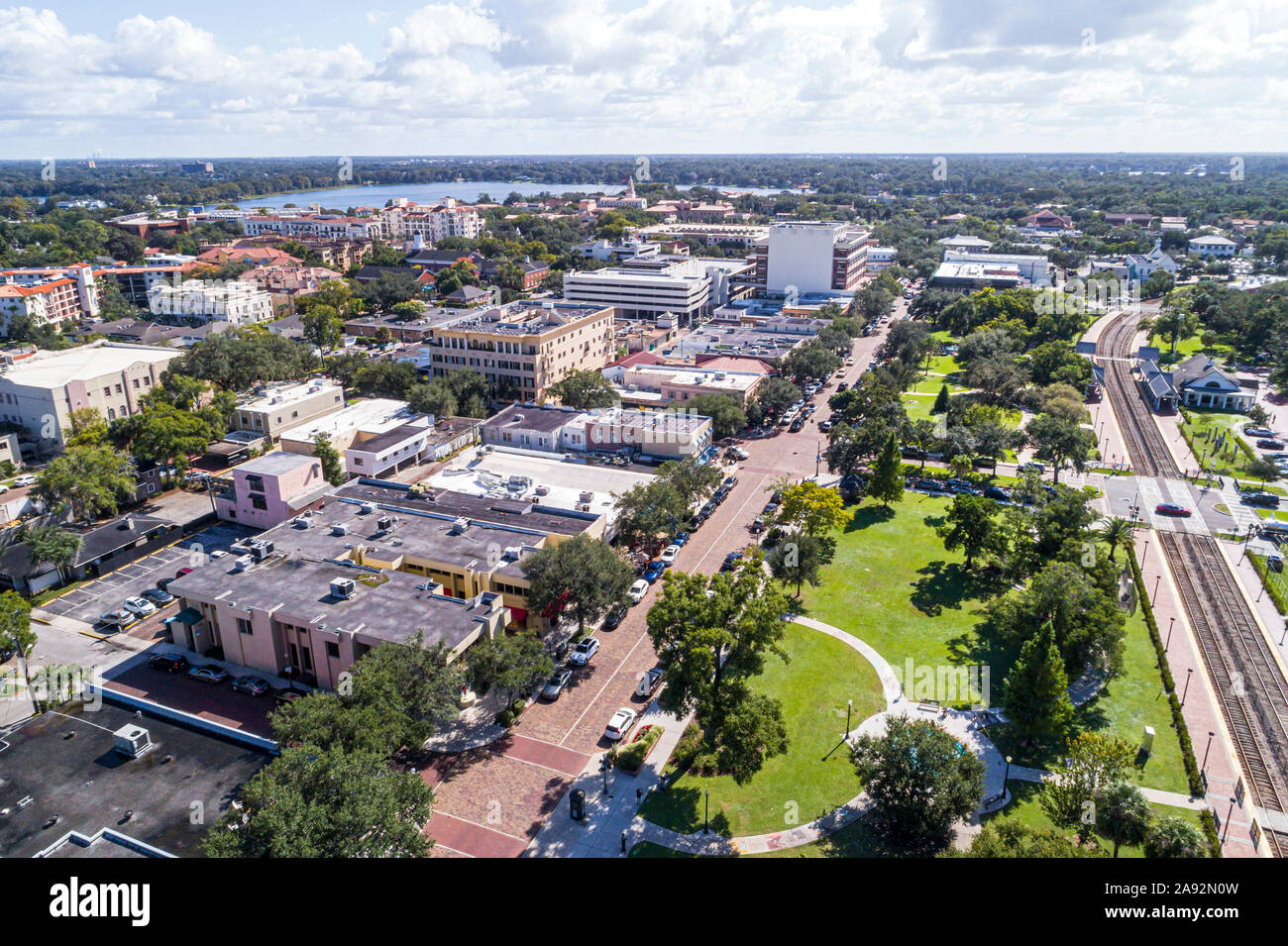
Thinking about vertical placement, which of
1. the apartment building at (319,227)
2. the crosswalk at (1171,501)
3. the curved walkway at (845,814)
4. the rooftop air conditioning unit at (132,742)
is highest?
the apartment building at (319,227)

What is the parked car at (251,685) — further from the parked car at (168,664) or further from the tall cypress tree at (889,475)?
the tall cypress tree at (889,475)

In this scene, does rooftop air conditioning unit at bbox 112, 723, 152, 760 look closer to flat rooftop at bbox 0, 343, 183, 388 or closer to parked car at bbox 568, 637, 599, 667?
parked car at bbox 568, 637, 599, 667

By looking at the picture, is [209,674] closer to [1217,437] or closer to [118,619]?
[118,619]

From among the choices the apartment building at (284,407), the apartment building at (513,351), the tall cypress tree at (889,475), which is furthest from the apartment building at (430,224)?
the tall cypress tree at (889,475)

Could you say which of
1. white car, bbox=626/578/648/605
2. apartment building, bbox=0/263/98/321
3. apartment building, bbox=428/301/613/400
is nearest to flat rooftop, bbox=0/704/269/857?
white car, bbox=626/578/648/605

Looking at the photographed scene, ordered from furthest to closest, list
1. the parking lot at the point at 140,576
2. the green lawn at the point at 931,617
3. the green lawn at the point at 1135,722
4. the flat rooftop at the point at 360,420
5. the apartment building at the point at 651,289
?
the apartment building at the point at 651,289 < the flat rooftop at the point at 360,420 < the parking lot at the point at 140,576 < the green lawn at the point at 931,617 < the green lawn at the point at 1135,722
